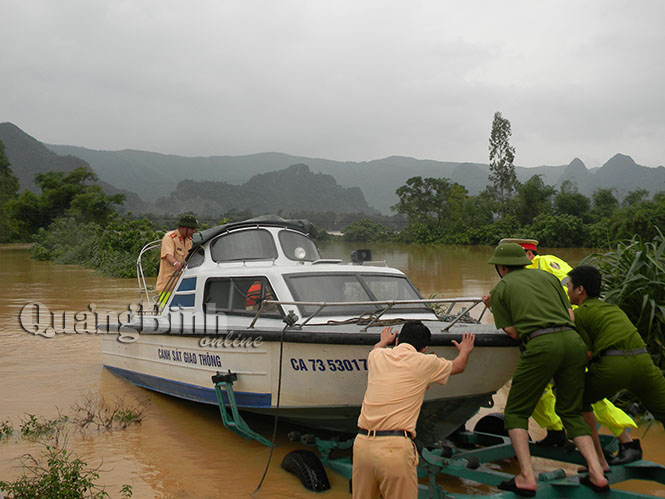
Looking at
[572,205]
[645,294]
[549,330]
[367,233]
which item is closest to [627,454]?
[549,330]

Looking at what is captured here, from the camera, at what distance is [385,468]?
319 cm

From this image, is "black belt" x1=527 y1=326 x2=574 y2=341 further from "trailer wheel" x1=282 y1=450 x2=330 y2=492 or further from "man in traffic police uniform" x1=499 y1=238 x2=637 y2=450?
"trailer wheel" x1=282 y1=450 x2=330 y2=492

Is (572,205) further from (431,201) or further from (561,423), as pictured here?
(561,423)

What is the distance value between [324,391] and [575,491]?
6.78ft

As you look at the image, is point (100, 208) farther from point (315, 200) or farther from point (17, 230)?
point (315, 200)

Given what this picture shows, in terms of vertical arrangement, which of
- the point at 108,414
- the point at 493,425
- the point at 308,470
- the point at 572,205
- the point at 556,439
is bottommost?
the point at 108,414

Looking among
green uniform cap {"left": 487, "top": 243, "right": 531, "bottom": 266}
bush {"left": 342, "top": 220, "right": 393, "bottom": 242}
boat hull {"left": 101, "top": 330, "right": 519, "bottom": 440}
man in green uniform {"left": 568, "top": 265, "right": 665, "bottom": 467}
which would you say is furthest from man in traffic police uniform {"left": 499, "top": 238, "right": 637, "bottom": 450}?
bush {"left": 342, "top": 220, "right": 393, "bottom": 242}

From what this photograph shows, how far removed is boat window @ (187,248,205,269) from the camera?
7.07 metres

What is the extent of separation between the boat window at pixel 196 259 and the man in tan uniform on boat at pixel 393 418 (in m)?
3.97

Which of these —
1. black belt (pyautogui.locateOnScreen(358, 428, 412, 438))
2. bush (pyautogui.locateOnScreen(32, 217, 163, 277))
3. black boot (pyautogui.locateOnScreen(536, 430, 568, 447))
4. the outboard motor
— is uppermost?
the outboard motor

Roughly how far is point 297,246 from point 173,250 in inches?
75.3

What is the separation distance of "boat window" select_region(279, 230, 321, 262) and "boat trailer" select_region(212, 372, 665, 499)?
6.19 feet

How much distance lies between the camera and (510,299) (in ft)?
13.0

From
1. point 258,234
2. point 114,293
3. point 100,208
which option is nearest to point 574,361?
point 258,234
